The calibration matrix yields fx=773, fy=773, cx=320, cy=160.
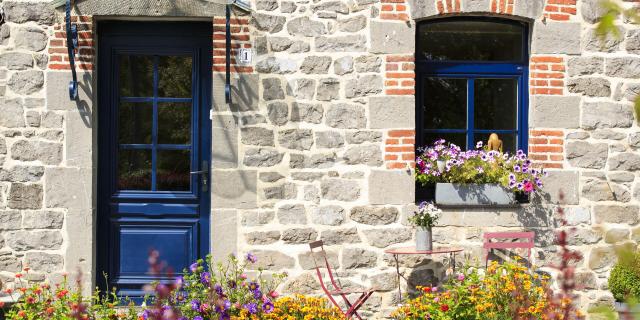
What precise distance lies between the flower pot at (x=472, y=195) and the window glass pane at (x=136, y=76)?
2.67m

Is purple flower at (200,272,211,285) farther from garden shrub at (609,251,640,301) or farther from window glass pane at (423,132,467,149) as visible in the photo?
garden shrub at (609,251,640,301)

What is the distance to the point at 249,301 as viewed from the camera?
5930 millimetres

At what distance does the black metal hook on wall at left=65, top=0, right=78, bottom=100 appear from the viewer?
6.28 meters

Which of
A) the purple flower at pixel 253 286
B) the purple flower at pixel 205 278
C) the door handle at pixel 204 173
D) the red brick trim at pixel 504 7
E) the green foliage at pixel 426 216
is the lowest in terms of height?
the purple flower at pixel 253 286

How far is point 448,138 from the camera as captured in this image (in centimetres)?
689

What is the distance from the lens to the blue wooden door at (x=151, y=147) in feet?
22.0

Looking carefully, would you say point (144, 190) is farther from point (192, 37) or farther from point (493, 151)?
point (493, 151)

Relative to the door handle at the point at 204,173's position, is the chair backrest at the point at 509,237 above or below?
below

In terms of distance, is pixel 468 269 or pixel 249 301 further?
pixel 468 269

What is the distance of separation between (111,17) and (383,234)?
2.97 metres

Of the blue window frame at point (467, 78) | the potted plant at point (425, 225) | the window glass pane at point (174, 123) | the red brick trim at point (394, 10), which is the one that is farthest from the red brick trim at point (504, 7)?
the window glass pane at point (174, 123)

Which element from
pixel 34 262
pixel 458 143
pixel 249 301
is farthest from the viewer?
pixel 458 143

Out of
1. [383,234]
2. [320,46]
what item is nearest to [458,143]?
[383,234]

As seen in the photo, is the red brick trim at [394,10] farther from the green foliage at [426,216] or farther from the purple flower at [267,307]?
the purple flower at [267,307]
